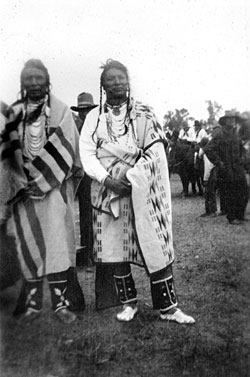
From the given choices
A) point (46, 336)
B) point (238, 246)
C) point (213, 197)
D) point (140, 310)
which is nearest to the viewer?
point (46, 336)

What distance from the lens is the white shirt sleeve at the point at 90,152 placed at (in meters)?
3.12

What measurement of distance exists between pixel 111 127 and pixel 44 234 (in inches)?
31.0

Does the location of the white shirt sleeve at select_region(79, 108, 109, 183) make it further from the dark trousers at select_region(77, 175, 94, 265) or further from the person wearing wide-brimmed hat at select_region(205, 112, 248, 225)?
the person wearing wide-brimmed hat at select_region(205, 112, 248, 225)

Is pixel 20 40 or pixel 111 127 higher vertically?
pixel 20 40

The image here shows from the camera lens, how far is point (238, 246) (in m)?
3.66

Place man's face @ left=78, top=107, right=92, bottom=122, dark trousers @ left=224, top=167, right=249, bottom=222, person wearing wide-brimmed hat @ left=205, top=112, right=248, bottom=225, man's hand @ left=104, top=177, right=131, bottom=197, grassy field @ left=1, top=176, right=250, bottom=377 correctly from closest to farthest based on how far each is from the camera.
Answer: grassy field @ left=1, top=176, right=250, bottom=377
man's hand @ left=104, top=177, right=131, bottom=197
man's face @ left=78, top=107, right=92, bottom=122
person wearing wide-brimmed hat @ left=205, top=112, right=248, bottom=225
dark trousers @ left=224, top=167, right=249, bottom=222

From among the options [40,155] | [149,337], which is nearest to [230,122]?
[40,155]

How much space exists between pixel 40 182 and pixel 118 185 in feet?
1.60

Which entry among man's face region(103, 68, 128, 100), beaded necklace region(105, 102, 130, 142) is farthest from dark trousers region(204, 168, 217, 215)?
man's face region(103, 68, 128, 100)

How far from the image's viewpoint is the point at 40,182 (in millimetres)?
3170

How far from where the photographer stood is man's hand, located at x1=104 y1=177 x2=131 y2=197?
10.2 ft

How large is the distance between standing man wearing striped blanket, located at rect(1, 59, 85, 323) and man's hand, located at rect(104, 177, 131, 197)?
298 millimetres

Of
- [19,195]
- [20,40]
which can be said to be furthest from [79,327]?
[20,40]

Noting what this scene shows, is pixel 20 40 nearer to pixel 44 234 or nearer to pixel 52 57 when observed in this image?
pixel 52 57
